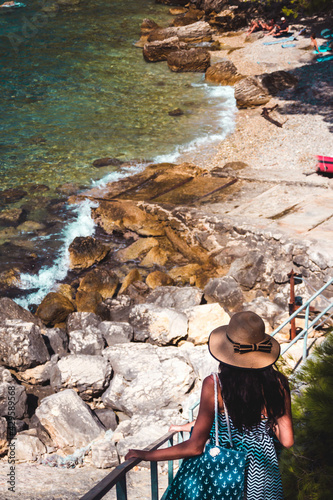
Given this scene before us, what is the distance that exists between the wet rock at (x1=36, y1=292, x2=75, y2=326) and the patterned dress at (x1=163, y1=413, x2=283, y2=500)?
23.0 feet

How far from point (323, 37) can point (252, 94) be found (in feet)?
21.8

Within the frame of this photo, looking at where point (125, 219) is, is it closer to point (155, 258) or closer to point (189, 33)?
point (155, 258)

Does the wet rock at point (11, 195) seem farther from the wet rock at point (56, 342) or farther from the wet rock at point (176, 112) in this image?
the wet rock at point (176, 112)

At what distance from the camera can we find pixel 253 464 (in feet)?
7.62

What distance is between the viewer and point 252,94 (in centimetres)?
1731

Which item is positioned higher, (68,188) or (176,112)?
(176,112)

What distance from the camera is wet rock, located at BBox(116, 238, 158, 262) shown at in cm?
1104

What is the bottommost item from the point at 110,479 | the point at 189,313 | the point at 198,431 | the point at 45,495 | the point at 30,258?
the point at 30,258

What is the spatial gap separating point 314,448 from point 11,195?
40.5 ft

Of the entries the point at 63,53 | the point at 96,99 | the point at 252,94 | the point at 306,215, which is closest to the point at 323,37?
the point at 252,94

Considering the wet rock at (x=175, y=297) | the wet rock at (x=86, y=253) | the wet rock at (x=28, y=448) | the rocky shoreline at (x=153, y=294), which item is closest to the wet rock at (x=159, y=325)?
the rocky shoreline at (x=153, y=294)

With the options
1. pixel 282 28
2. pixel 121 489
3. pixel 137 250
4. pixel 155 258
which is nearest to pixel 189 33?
pixel 282 28

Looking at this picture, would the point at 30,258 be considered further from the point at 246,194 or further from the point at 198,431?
the point at 198,431

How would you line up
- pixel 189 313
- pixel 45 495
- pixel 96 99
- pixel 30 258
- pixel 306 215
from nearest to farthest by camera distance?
1. pixel 45 495
2. pixel 189 313
3. pixel 306 215
4. pixel 30 258
5. pixel 96 99
